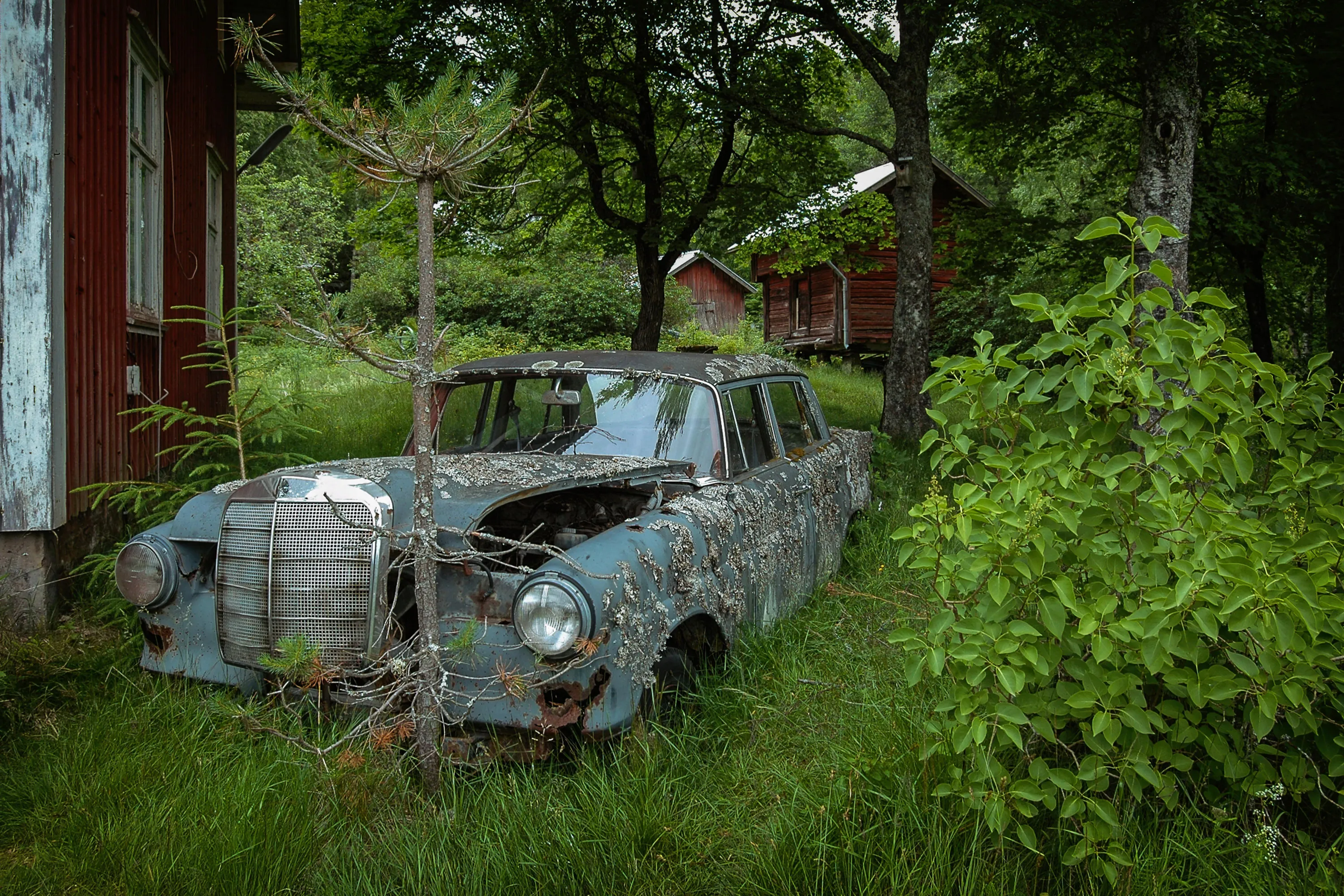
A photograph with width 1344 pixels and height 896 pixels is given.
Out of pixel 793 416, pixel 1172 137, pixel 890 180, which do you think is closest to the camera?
pixel 793 416

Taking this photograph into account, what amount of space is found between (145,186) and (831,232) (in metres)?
10.0

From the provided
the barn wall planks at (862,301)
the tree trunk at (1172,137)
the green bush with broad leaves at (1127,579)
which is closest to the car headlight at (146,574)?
the green bush with broad leaves at (1127,579)

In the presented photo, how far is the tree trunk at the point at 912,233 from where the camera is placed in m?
10.8

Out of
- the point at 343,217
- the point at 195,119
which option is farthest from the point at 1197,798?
the point at 343,217

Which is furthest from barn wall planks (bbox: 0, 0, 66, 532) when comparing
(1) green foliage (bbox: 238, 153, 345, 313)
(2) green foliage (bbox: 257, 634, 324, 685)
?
(1) green foliage (bbox: 238, 153, 345, 313)

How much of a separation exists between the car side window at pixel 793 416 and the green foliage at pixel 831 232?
776 centimetres

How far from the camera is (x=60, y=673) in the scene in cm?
396

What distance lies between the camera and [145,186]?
6699mm

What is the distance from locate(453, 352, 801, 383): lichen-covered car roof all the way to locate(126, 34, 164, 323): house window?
247 cm

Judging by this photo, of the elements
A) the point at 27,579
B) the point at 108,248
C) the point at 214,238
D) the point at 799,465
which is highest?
the point at 214,238

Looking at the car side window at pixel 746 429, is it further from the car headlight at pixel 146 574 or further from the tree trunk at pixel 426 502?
the car headlight at pixel 146 574

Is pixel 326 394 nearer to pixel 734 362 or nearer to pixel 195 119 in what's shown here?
pixel 195 119

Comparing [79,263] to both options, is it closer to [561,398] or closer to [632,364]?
[561,398]

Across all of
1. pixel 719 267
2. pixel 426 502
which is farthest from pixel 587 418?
pixel 719 267
